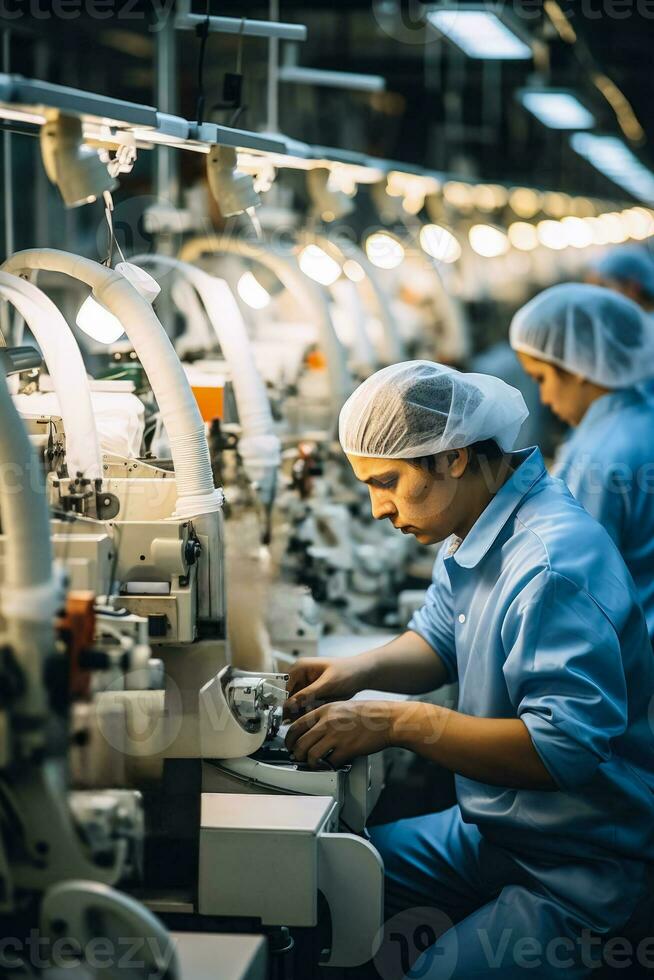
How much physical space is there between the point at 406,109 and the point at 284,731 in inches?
309

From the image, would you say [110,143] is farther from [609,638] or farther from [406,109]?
[406,109]

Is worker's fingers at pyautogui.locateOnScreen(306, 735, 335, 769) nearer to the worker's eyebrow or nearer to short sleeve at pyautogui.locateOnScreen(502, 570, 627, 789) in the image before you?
short sleeve at pyautogui.locateOnScreen(502, 570, 627, 789)

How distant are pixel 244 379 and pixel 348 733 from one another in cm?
106

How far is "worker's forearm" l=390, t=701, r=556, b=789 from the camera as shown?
230cm

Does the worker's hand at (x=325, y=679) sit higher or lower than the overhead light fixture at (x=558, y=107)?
lower

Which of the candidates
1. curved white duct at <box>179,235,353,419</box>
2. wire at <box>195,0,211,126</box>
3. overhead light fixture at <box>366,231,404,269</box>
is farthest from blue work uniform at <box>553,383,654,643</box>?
overhead light fixture at <box>366,231,404,269</box>

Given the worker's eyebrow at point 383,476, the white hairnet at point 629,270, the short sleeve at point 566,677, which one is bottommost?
the short sleeve at point 566,677

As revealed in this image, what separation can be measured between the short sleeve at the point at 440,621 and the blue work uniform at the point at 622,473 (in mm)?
818

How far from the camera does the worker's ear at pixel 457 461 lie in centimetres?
254

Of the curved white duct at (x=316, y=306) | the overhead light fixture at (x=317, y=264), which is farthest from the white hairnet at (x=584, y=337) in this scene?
the overhead light fixture at (x=317, y=264)

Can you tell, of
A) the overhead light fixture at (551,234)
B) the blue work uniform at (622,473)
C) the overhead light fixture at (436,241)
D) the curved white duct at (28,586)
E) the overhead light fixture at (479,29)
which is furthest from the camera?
the overhead light fixture at (551,234)

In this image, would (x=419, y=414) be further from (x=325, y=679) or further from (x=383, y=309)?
(x=383, y=309)

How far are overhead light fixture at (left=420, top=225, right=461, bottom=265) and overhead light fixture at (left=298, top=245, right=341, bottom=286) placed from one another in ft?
6.75

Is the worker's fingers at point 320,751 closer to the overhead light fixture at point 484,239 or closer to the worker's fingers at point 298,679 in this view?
the worker's fingers at point 298,679
